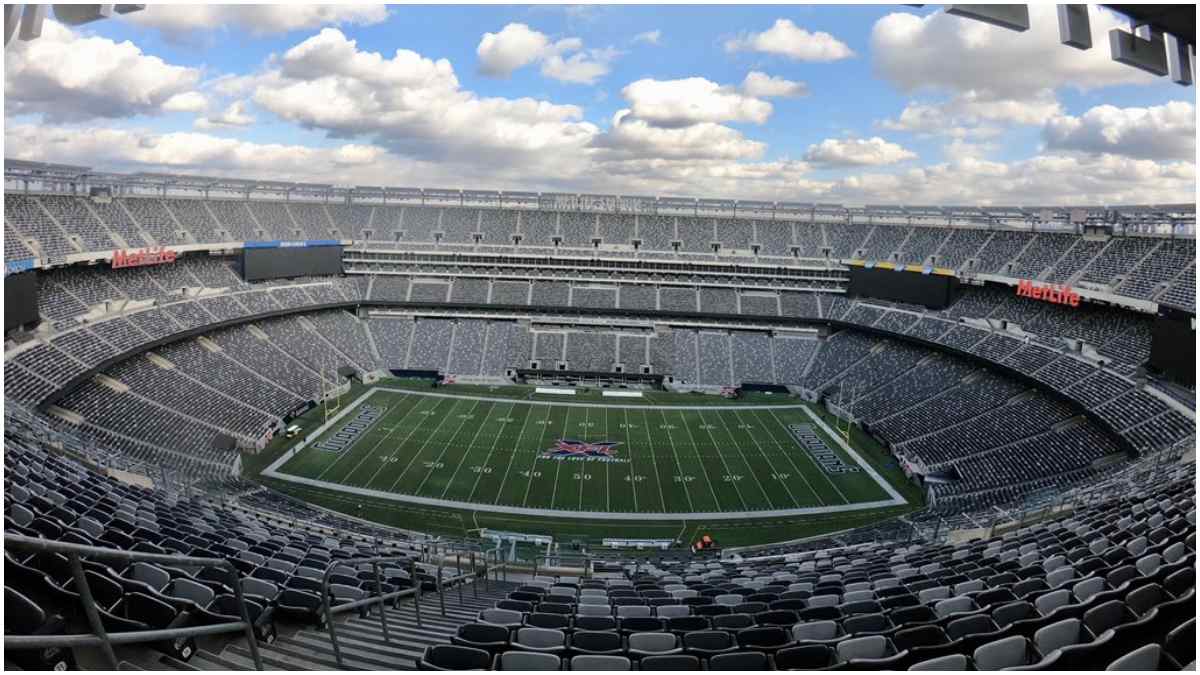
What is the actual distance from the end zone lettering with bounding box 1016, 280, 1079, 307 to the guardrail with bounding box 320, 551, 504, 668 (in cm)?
3767

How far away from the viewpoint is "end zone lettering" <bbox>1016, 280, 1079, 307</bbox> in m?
39.8

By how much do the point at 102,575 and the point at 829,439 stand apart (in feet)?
124

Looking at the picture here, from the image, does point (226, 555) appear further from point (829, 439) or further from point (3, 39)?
point (829, 439)

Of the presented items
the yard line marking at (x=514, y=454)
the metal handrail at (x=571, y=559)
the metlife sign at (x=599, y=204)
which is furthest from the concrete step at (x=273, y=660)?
the metlife sign at (x=599, y=204)

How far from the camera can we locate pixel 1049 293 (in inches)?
1619

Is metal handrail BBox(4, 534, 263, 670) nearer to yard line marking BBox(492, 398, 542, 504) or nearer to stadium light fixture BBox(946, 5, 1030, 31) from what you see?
stadium light fixture BBox(946, 5, 1030, 31)

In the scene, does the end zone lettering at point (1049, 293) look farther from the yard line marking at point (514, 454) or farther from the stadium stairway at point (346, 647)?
the stadium stairway at point (346, 647)

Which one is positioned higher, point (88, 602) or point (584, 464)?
point (88, 602)

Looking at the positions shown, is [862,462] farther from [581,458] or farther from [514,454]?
[514,454]

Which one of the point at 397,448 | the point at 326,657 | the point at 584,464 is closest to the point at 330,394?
the point at 397,448

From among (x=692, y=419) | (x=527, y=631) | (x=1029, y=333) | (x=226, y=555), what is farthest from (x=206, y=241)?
(x=1029, y=333)

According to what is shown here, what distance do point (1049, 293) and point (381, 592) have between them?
43741 mm

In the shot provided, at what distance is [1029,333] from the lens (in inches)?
1636

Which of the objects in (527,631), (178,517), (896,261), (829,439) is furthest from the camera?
(896,261)
